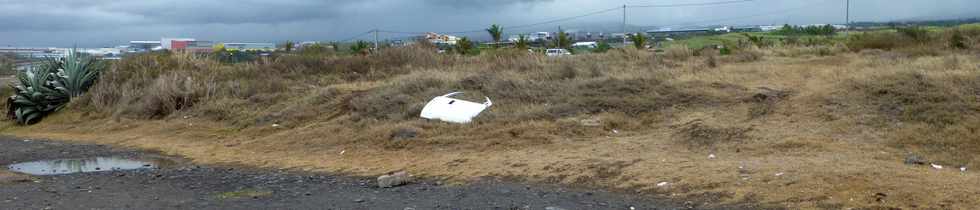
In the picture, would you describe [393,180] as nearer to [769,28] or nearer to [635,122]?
[635,122]

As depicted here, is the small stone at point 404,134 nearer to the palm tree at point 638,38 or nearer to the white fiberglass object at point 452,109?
the white fiberglass object at point 452,109

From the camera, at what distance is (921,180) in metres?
6.82

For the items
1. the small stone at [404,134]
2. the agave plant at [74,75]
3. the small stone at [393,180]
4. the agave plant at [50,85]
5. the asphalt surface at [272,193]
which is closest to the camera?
the asphalt surface at [272,193]

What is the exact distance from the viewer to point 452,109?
1202 centimetres

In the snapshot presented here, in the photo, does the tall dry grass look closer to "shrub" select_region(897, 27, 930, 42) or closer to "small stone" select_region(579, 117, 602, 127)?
"small stone" select_region(579, 117, 602, 127)

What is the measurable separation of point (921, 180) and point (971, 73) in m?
4.90

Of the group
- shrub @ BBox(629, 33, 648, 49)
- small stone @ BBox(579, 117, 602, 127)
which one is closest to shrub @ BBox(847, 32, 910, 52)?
small stone @ BBox(579, 117, 602, 127)

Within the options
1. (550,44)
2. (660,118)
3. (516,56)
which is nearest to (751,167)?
(660,118)

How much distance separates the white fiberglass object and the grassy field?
8.0 inches

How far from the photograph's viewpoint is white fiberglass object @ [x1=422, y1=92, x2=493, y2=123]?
11.8 meters

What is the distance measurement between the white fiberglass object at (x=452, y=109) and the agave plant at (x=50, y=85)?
34.1 feet

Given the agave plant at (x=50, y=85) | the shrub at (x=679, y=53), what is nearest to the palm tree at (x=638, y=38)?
the shrub at (x=679, y=53)

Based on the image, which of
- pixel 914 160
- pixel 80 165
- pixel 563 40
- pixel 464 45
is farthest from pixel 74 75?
pixel 563 40

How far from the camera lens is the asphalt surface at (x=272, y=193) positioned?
7.07 metres
